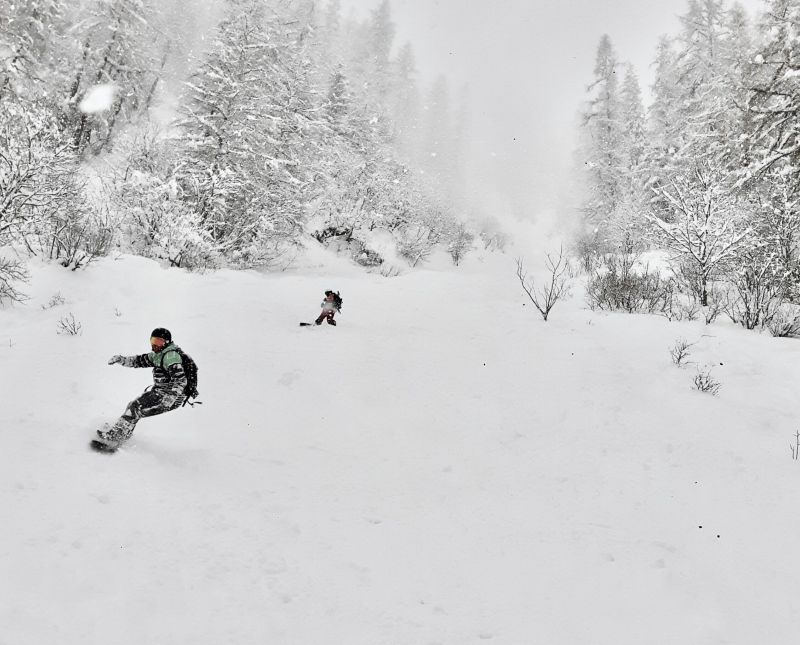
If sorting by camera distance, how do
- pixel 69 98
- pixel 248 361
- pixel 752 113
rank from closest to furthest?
pixel 248 361 → pixel 752 113 → pixel 69 98

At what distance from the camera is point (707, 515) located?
480 cm

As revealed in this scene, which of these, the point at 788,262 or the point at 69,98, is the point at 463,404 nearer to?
the point at 788,262

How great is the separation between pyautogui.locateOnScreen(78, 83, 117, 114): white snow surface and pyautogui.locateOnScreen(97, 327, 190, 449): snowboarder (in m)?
25.9

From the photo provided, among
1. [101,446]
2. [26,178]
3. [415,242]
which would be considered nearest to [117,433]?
[101,446]

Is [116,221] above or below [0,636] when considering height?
above

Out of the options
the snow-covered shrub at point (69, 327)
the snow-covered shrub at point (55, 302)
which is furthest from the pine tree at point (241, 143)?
the snow-covered shrub at point (69, 327)

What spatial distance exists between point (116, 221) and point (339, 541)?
13.0 metres

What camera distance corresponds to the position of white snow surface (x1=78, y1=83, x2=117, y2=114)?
24.8 meters

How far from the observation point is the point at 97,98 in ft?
82.2

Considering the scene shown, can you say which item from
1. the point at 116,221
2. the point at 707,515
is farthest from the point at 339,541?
the point at 116,221

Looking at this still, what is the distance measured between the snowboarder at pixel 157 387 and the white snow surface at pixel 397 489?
0.93 feet

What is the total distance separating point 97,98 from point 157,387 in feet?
87.0

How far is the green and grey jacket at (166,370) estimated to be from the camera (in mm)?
5266

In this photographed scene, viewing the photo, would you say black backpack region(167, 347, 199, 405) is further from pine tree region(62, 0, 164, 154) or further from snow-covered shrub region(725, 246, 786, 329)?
pine tree region(62, 0, 164, 154)
